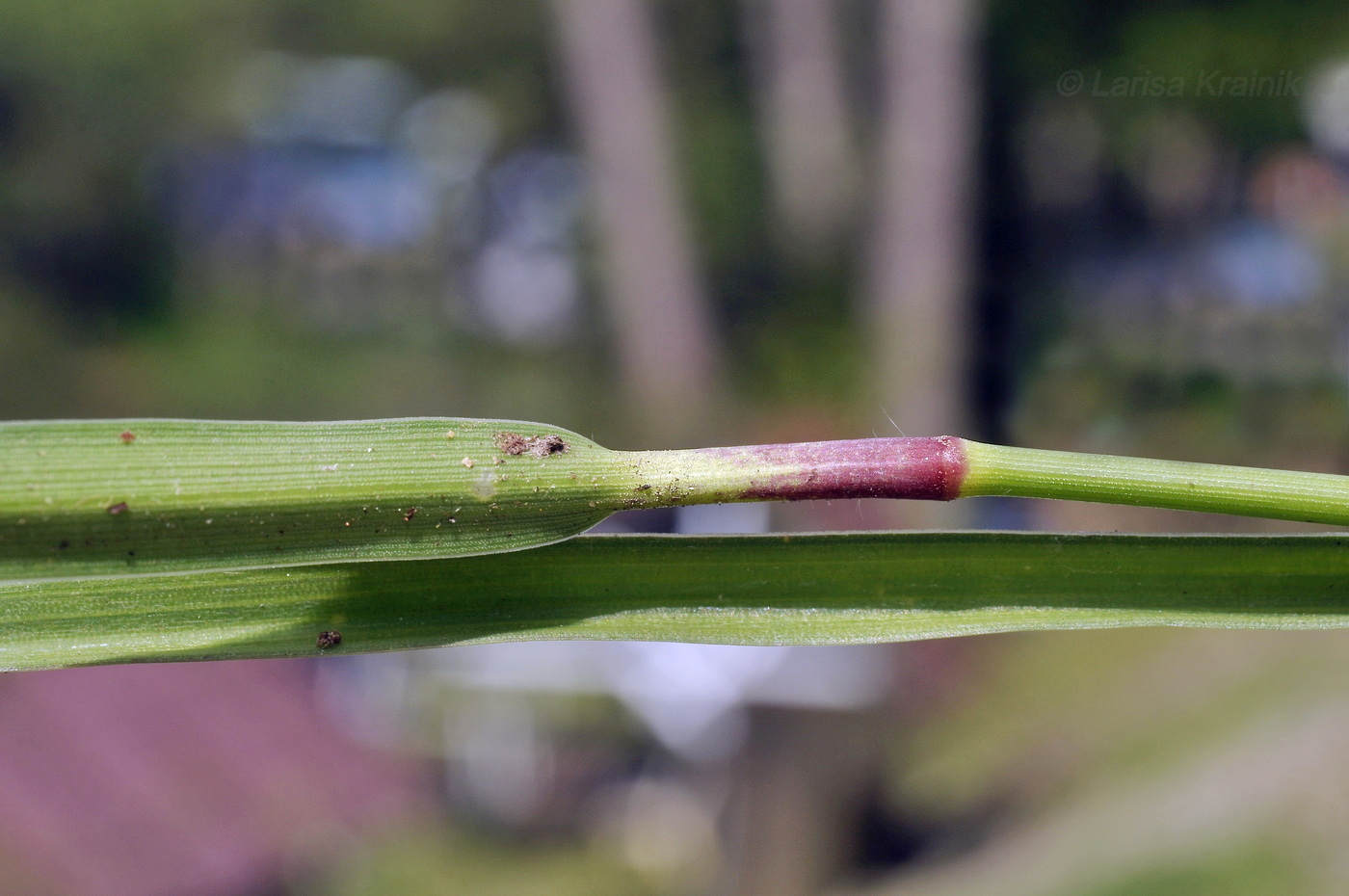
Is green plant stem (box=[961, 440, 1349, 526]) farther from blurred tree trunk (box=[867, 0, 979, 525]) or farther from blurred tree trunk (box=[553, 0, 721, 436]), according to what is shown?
blurred tree trunk (box=[553, 0, 721, 436])

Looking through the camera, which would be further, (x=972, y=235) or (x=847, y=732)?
(x=972, y=235)

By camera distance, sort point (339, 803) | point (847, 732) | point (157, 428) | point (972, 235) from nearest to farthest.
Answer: point (157, 428), point (339, 803), point (847, 732), point (972, 235)

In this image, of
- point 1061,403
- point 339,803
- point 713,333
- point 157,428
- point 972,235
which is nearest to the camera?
point 157,428

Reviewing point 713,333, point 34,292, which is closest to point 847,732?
point 713,333

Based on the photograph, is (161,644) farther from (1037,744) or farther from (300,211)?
(300,211)

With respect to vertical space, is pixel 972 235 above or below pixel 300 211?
below

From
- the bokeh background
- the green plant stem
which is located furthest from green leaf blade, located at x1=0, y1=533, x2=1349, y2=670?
the bokeh background

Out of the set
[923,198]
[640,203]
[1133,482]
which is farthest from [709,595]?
[640,203]
